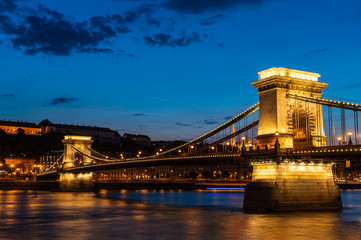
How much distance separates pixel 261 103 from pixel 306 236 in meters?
15.9

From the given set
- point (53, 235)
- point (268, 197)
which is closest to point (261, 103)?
point (268, 197)

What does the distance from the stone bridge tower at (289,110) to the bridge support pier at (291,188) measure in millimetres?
2580

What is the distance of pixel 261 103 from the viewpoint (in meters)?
39.6

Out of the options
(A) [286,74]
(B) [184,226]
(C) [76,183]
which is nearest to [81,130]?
(C) [76,183]

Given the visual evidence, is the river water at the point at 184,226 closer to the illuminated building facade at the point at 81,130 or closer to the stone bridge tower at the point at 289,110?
the stone bridge tower at the point at 289,110

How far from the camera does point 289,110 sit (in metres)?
38.4

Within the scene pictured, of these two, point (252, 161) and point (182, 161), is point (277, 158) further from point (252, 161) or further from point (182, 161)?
point (182, 161)

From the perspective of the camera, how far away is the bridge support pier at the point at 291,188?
34.7 m

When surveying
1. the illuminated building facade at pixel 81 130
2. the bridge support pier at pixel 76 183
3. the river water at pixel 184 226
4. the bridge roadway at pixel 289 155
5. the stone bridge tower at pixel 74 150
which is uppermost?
the illuminated building facade at pixel 81 130

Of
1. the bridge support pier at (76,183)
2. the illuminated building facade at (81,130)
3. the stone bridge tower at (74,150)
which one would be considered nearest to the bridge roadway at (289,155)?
the bridge support pier at (76,183)

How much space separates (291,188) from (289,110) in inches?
268

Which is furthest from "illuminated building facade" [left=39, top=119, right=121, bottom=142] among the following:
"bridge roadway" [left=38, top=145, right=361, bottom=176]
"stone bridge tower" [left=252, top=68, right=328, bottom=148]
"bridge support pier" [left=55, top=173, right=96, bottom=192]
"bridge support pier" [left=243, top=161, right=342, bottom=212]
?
"bridge support pier" [left=243, top=161, right=342, bottom=212]

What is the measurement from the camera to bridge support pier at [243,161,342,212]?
34.7m

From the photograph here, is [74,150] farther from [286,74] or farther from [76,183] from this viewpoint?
[286,74]
